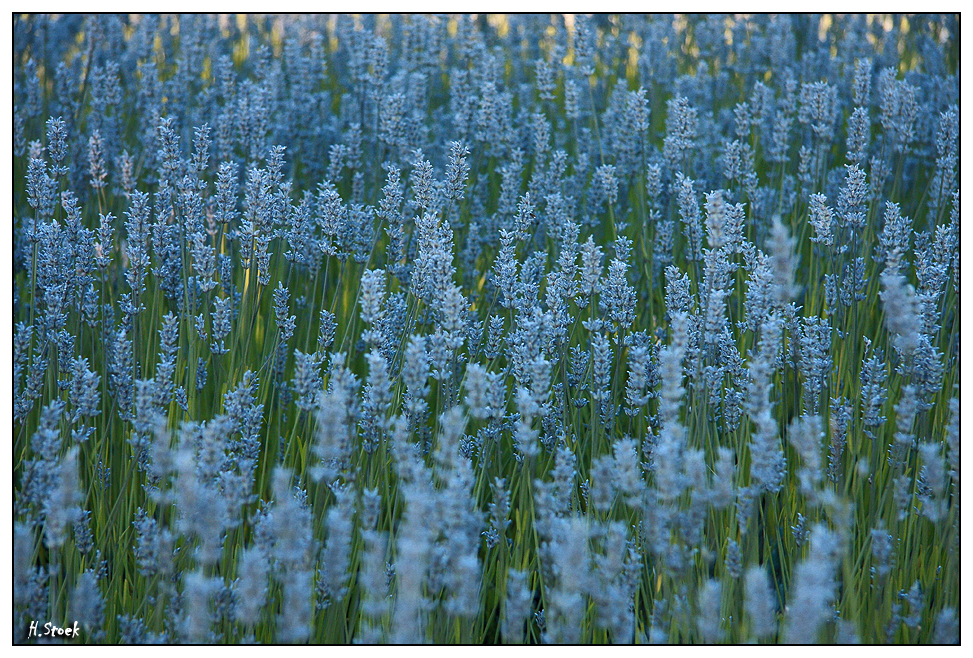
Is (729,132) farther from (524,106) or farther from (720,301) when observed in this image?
(720,301)

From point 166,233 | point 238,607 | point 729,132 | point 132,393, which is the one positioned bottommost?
point 238,607

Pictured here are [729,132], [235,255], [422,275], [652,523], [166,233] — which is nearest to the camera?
[652,523]

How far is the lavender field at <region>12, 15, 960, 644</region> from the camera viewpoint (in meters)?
1.48

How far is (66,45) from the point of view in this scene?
190 inches

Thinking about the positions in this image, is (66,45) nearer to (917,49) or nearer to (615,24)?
(615,24)

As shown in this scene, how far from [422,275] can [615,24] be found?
3.96 metres

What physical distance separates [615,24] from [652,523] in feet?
14.9

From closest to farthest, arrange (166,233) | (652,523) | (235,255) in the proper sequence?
(652,523) → (166,233) → (235,255)

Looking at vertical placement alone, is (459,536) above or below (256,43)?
below

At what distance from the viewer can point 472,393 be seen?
1527 mm

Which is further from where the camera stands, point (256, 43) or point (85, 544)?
point (256, 43)

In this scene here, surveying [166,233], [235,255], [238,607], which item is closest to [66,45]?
[235,255]

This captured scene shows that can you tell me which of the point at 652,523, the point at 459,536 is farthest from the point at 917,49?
the point at 459,536

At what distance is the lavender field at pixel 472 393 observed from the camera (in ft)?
4.86
